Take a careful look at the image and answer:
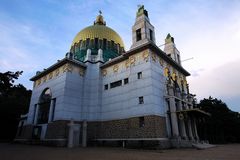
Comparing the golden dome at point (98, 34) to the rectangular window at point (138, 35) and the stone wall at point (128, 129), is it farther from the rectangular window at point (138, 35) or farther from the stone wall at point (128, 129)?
the stone wall at point (128, 129)

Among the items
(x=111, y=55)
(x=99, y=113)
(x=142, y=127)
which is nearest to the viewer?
(x=142, y=127)

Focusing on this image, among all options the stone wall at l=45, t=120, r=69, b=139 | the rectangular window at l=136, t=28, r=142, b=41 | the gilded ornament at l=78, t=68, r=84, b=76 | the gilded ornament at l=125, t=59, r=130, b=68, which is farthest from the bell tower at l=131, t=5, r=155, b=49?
the stone wall at l=45, t=120, r=69, b=139

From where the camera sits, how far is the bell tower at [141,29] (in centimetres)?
2332

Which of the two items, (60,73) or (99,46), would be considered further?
(99,46)

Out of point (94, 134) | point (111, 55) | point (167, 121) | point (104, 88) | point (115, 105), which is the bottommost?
point (94, 134)

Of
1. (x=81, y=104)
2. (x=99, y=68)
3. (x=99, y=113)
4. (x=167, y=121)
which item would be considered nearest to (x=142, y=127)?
(x=167, y=121)

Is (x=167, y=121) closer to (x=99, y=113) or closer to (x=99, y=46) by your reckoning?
(x=99, y=113)

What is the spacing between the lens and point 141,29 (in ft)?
78.3

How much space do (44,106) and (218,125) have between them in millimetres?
34150

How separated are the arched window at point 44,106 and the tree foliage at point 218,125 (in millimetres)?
28918

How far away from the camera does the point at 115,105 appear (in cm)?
2348

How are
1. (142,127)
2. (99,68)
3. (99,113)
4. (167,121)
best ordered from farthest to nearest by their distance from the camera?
(99,68)
(99,113)
(167,121)
(142,127)

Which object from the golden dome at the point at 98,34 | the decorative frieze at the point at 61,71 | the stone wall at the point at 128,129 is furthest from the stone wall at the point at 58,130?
the golden dome at the point at 98,34

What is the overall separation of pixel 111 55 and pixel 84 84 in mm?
8560
